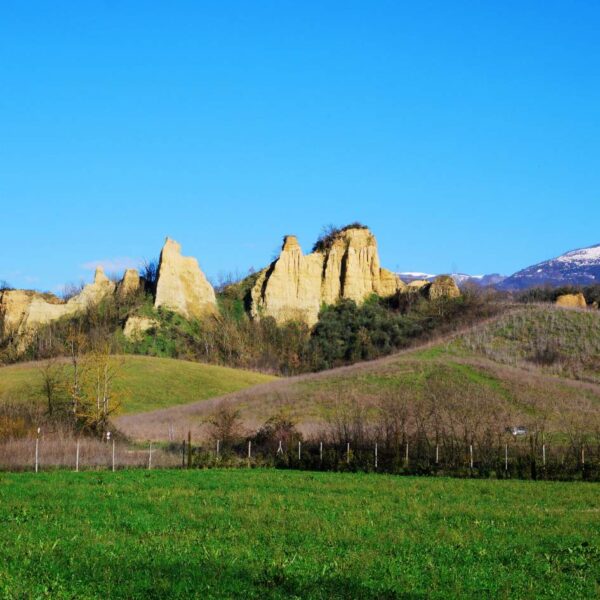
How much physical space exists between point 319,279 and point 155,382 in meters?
42.4

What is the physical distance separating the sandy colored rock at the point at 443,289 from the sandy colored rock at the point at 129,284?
3857cm

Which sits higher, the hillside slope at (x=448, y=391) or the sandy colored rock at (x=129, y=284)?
the sandy colored rock at (x=129, y=284)

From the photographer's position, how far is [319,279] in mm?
116688

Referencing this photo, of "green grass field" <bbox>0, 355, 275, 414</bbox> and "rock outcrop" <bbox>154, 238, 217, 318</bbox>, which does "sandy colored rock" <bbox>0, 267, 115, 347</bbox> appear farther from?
"green grass field" <bbox>0, 355, 275, 414</bbox>

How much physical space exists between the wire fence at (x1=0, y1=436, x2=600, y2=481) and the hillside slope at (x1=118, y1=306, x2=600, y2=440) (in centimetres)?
961

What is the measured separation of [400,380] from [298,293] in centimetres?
5304

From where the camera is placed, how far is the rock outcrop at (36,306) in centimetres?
10725

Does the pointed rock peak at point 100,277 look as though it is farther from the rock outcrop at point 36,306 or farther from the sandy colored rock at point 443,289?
the sandy colored rock at point 443,289

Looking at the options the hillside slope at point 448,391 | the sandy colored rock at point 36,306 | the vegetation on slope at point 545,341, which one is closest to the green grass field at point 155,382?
the hillside slope at point 448,391

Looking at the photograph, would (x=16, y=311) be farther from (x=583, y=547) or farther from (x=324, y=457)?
(x=583, y=547)

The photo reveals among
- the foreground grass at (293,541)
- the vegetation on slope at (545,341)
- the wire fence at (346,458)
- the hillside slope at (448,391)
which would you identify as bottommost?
the foreground grass at (293,541)

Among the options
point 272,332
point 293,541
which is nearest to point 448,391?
point 293,541

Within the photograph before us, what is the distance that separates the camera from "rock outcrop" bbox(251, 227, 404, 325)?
373ft

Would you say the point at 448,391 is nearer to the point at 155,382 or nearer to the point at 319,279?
the point at 155,382
